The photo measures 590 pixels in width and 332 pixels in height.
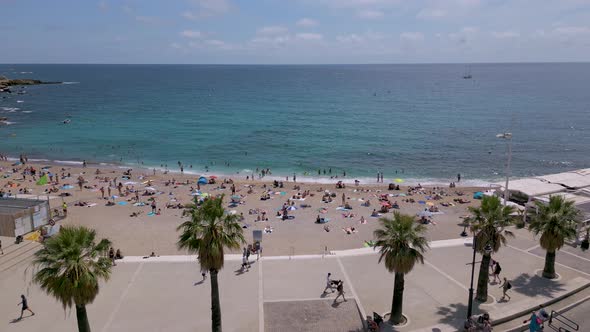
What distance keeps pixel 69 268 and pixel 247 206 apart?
24253 mm

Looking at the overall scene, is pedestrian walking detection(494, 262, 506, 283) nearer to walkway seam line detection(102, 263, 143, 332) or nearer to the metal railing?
the metal railing

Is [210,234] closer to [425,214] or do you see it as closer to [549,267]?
[549,267]

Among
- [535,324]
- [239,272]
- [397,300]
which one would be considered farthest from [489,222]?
[239,272]

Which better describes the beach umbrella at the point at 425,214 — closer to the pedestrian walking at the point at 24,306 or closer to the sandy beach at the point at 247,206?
the sandy beach at the point at 247,206

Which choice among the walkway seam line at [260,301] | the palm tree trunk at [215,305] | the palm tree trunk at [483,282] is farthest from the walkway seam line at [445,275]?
the palm tree trunk at [215,305]

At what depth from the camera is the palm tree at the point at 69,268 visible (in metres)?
12.1

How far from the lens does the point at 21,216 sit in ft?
82.1

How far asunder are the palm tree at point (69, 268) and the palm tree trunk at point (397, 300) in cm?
1011

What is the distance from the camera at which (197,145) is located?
65.0 metres

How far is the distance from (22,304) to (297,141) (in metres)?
52.9

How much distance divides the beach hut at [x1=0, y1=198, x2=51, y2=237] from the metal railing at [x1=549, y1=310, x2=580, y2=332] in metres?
27.3

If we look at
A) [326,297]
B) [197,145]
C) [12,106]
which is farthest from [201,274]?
[12,106]

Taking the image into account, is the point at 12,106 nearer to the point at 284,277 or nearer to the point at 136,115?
the point at 136,115

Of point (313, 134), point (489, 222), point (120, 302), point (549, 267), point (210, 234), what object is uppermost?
point (210, 234)
